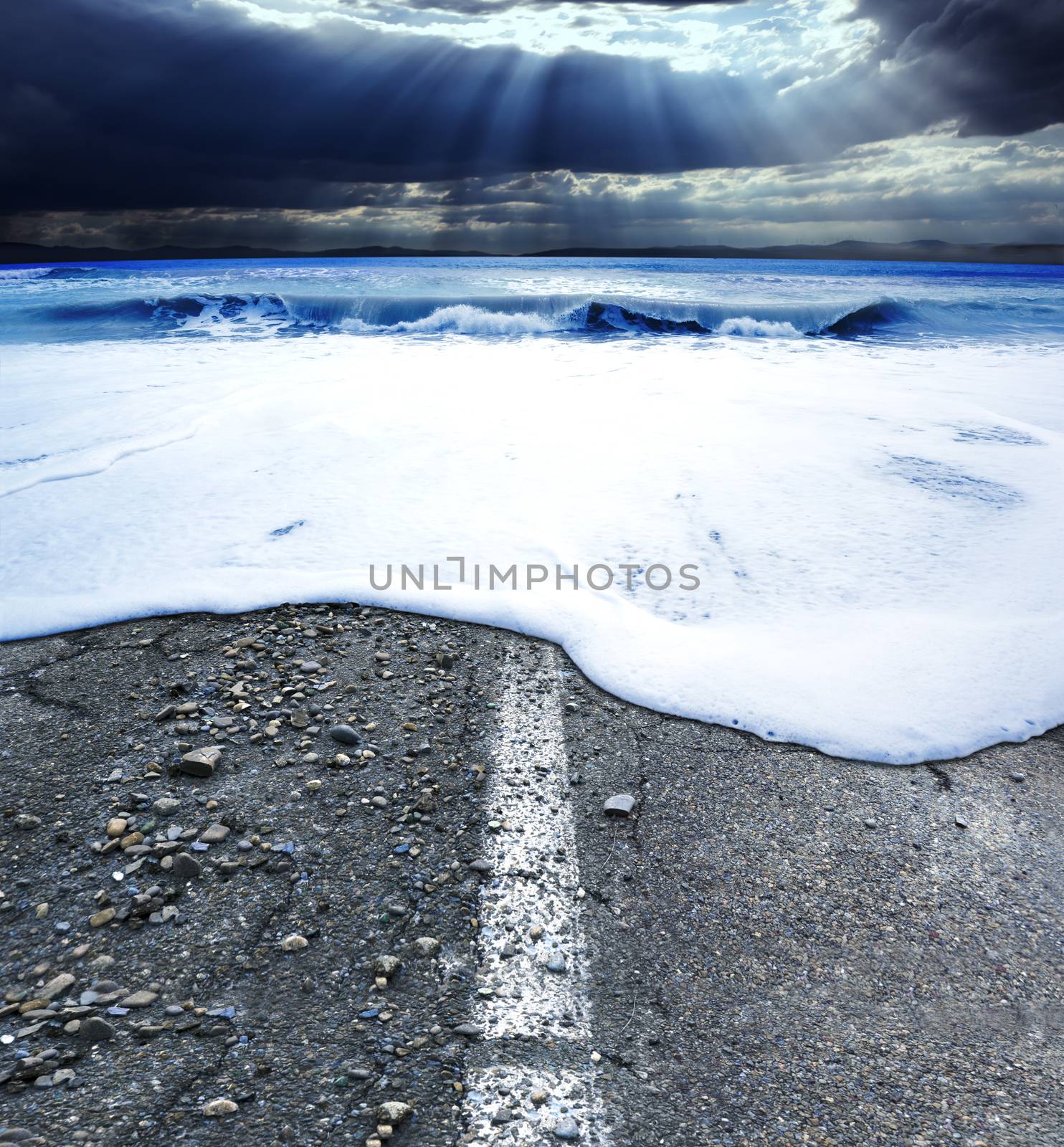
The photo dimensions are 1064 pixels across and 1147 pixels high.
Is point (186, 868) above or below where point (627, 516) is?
above

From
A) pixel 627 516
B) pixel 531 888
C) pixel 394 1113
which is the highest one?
pixel 394 1113

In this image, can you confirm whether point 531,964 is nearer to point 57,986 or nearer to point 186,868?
point 186,868

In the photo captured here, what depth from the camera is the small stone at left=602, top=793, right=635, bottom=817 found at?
237 centimetres

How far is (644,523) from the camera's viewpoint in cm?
475

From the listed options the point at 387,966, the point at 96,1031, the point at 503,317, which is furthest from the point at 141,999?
the point at 503,317

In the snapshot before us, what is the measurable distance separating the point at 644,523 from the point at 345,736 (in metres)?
2.76

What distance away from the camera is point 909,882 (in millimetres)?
2107

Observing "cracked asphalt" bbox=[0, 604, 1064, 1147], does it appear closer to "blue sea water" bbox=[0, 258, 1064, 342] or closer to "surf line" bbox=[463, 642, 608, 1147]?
"surf line" bbox=[463, 642, 608, 1147]

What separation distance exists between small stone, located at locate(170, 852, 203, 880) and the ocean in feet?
5.59

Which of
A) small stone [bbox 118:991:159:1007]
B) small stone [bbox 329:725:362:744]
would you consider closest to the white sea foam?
small stone [bbox 329:725:362:744]

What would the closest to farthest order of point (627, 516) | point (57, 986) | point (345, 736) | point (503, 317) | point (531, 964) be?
point (57, 986) → point (531, 964) → point (345, 736) → point (627, 516) → point (503, 317)

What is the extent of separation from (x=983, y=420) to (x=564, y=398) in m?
4.80

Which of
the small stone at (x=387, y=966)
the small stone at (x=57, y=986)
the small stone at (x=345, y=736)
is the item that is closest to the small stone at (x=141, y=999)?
the small stone at (x=57, y=986)

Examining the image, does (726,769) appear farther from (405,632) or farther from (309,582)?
(309,582)
